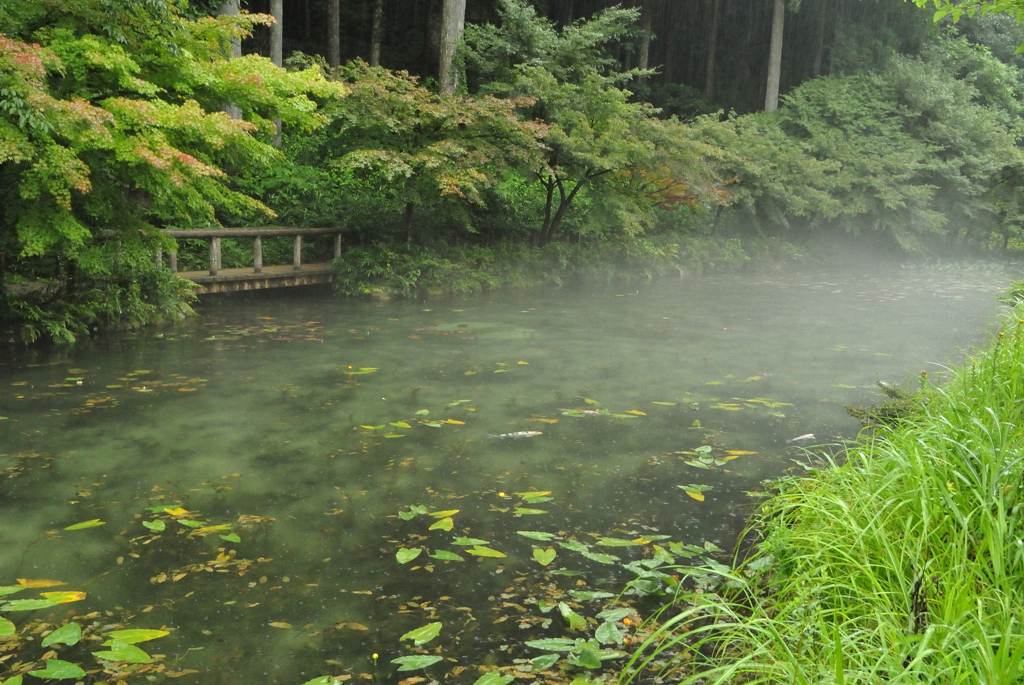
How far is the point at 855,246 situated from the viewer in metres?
24.5

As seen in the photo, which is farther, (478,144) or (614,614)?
(478,144)

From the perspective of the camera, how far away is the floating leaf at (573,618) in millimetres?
3627

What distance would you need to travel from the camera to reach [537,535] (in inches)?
181

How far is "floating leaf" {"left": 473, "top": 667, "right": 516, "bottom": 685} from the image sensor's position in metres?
3.20

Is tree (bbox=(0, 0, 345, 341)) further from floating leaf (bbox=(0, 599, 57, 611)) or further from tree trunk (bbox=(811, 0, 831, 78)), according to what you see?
tree trunk (bbox=(811, 0, 831, 78))

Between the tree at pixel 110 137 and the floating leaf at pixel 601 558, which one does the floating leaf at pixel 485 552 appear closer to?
the floating leaf at pixel 601 558

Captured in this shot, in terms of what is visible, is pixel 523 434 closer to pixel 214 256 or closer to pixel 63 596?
pixel 63 596

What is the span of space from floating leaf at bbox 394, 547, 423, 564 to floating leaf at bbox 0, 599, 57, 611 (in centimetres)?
153

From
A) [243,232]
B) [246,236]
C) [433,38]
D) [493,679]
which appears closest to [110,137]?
[243,232]

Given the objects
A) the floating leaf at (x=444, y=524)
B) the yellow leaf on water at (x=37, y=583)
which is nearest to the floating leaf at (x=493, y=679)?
the floating leaf at (x=444, y=524)

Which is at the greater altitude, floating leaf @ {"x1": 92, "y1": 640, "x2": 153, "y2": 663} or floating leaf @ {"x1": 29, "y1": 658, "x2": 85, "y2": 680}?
floating leaf @ {"x1": 92, "y1": 640, "x2": 153, "y2": 663}

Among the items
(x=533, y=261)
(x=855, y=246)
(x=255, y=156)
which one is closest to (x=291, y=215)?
(x=533, y=261)

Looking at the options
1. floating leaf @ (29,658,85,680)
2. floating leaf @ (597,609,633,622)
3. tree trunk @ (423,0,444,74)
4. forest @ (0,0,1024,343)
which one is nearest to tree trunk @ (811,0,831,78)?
forest @ (0,0,1024,343)

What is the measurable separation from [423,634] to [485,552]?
2.75 feet
